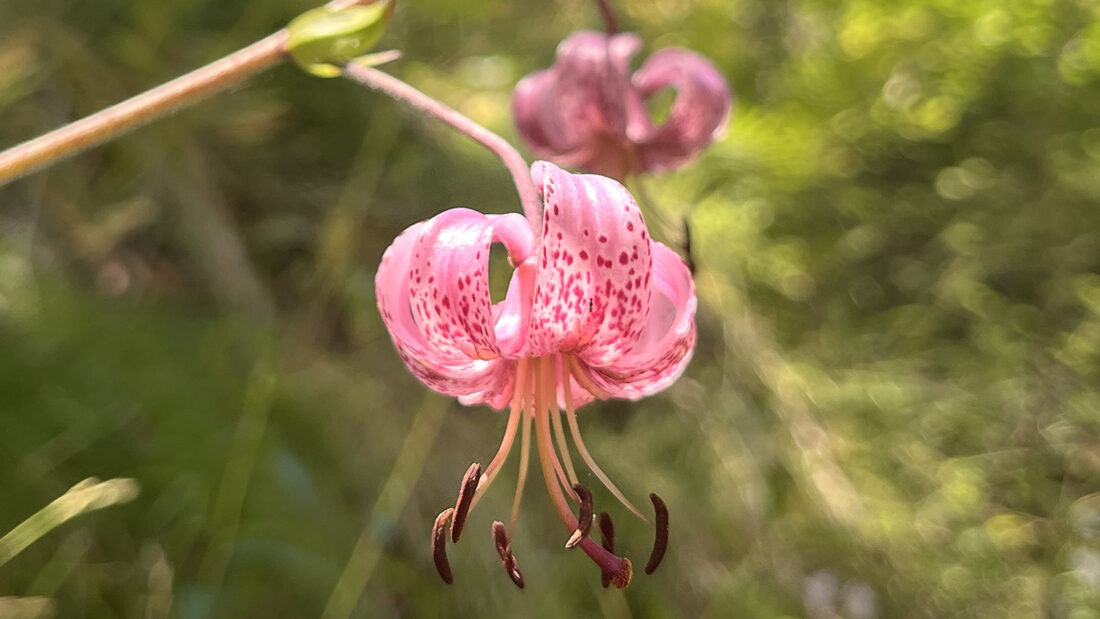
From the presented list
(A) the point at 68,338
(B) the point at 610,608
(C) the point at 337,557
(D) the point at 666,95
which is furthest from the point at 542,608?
(D) the point at 666,95

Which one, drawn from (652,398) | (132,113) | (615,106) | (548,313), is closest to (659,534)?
(548,313)

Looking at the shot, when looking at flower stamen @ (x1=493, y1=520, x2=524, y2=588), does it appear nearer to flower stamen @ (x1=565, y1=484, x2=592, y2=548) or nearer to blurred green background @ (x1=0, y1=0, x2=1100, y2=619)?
flower stamen @ (x1=565, y1=484, x2=592, y2=548)

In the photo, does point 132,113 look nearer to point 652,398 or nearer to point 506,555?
point 506,555

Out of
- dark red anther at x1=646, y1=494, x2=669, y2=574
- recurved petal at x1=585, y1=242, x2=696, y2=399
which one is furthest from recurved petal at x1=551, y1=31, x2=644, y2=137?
dark red anther at x1=646, y1=494, x2=669, y2=574

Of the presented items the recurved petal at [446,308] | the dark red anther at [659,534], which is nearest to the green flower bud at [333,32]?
the recurved petal at [446,308]

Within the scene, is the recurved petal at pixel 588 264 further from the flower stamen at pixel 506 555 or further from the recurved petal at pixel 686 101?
the recurved petal at pixel 686 101

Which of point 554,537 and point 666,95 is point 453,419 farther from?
point 666,95
